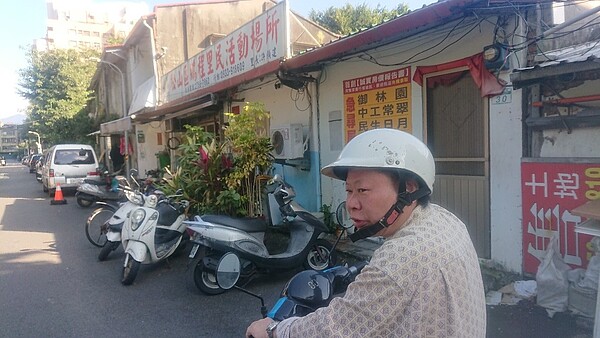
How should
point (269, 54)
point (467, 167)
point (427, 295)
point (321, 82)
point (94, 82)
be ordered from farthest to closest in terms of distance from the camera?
1. point (94, 82)
2. point (269, 54)
3. point (321, 82)
4. point (467, 167)
5. point (427, 295)

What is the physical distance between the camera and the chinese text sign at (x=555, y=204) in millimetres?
4047

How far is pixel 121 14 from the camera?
272 ft

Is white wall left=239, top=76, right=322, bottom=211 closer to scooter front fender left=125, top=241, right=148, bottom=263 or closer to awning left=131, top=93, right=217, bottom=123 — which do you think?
awning left=131, top=93, right=217, bottom=123

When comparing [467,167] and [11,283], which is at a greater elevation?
[467,167]

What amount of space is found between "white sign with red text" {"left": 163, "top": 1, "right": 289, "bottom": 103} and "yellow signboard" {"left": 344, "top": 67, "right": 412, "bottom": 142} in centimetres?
174

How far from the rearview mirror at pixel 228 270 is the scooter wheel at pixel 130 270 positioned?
3.93 ft

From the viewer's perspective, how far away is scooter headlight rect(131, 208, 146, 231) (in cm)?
537

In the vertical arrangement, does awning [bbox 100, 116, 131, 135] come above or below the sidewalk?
above

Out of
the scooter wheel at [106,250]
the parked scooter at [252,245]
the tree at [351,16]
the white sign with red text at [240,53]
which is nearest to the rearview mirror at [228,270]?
the parked scooter at [252,245]

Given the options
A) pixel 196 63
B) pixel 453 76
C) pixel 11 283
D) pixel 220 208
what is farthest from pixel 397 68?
pixel 196 63

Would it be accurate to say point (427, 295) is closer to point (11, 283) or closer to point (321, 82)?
point (11, 283)

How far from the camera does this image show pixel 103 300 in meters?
4.76

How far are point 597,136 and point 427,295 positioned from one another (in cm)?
379

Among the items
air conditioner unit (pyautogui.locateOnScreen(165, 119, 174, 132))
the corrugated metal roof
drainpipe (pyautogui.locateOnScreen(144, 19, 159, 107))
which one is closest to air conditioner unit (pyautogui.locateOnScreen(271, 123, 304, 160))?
the corrugated metal roof
